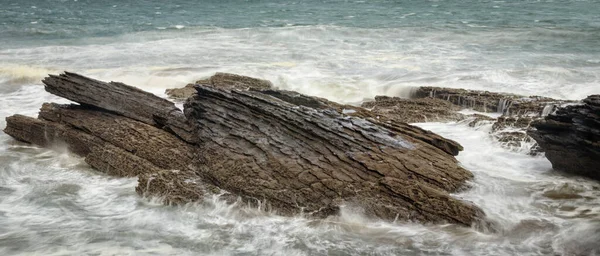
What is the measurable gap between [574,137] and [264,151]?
3.80 m

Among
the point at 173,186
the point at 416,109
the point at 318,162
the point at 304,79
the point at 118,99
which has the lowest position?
the point at 173,186

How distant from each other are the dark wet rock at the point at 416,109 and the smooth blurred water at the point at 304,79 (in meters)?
0.47

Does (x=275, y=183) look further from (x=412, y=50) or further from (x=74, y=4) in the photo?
(x=74, y=4)

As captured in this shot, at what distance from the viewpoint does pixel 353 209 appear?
6.21 metres

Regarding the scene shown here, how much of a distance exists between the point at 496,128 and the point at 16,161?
757 cm

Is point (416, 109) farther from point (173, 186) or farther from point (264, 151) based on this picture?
point (173, 186)

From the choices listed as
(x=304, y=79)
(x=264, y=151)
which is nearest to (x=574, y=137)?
(x=264, y=151)

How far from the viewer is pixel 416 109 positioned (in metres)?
10.6

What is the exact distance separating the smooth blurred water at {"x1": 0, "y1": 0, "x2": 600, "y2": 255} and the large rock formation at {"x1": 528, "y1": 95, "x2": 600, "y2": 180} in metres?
0.21

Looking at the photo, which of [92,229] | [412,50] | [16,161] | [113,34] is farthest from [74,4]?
[92,229]

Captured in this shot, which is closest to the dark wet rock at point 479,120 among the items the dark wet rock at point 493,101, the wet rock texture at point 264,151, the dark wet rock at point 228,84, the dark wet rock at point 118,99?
the dark wet rock at point 493,101

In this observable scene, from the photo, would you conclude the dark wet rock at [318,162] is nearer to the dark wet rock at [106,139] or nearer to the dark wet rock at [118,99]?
the dark wet rock at [106,139]

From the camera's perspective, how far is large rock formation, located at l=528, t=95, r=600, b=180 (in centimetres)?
652

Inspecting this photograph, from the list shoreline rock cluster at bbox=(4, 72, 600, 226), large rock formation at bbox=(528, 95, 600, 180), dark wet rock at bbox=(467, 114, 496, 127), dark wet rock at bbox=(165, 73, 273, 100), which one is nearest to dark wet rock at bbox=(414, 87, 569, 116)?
dark wet rock at bbox=(467, 114, 496, 127)
